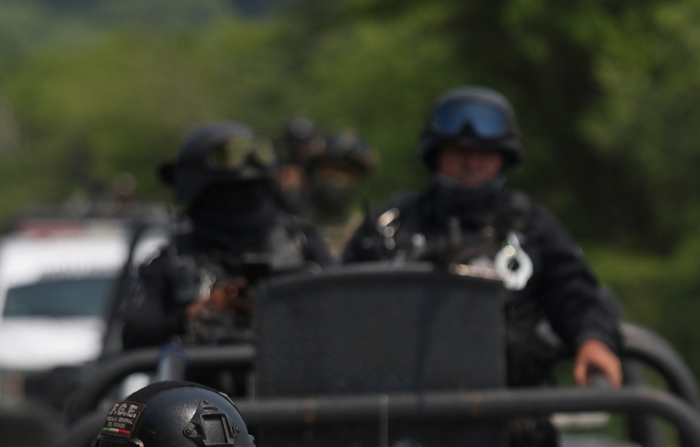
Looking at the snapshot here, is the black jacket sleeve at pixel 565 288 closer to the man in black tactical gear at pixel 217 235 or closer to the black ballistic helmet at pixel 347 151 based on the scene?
the man in black tactical gear at pixel 217 235

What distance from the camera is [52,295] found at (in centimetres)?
1297

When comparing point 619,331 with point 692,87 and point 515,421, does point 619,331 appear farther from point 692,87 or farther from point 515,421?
point 692,87

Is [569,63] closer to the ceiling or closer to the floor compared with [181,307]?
closer to the ceiling

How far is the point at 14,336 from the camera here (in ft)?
41.6

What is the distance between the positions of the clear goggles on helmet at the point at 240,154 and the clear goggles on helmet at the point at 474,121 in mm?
987

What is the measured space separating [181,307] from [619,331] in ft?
5.13

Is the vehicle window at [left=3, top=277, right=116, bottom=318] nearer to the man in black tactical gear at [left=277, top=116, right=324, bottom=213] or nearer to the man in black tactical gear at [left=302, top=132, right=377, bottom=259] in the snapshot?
the man in black tactical gear at [left=277, top=116, right=324, bottom=213]

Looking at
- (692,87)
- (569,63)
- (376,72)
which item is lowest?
(692,87)

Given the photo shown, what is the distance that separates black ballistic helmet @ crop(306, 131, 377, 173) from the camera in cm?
934

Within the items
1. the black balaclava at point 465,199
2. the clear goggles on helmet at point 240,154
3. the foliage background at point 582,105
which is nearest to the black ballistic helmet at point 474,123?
the black balaclava at point 465,199

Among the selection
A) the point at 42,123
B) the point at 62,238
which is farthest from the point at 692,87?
the point at 42,123

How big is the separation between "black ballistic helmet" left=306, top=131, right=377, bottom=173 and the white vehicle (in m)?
2.91

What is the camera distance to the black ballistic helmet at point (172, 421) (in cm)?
265

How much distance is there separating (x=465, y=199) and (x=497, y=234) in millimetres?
181
